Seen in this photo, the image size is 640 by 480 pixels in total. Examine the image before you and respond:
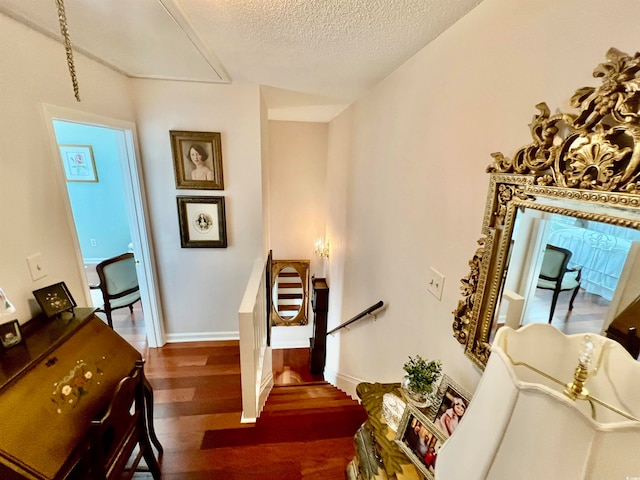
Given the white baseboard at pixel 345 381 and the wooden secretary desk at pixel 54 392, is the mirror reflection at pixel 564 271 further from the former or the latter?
the white baseboard at pixel 345 381

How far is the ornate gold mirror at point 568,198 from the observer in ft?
1.78

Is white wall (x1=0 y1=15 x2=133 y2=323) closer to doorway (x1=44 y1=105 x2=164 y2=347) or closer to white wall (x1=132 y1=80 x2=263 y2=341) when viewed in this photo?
doorway (x1=44 y1=105 x2=164 y2=347)

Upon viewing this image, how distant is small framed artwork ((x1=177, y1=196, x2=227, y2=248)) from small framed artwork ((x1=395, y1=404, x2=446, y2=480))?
2.12m

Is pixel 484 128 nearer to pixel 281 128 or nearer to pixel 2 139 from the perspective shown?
pixel 2 139

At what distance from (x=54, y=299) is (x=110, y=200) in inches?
139

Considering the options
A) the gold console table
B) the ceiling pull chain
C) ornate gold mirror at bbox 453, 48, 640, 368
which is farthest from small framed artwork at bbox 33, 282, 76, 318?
ornate gold mirror at bbox 453, 48, 640, 368

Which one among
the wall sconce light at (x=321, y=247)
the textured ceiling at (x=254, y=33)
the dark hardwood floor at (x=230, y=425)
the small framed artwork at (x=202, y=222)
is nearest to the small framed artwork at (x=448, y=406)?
the dark hardwood floor at (x=230, y=425)

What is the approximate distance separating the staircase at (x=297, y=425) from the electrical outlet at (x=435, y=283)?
117 cm

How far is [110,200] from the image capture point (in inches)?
163

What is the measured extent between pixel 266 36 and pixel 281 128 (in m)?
2.93

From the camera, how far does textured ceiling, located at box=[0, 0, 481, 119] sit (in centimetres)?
110

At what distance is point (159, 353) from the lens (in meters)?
2.62

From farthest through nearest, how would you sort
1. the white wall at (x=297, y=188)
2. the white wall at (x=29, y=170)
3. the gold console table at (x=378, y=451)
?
the white wall at (x=297, y=188) → the white wall at (x=29, y=170) → the gold console table at (x=378, y=451)

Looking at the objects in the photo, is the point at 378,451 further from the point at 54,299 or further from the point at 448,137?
the point at 54,299
